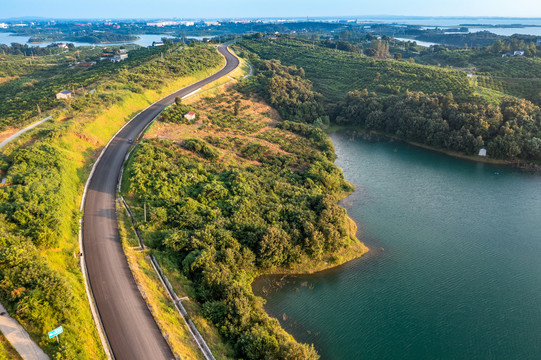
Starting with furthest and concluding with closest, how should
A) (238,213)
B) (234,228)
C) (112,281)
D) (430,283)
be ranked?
(238,213)
(234,228)
(430,283)
(112,281)

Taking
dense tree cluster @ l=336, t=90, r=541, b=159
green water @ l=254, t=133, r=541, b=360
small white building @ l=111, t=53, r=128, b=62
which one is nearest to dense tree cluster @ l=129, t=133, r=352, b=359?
green water @ l=254, t=133, r=541, b=360

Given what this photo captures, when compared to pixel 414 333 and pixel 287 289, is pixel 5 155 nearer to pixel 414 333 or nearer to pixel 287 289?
pixel 287 289

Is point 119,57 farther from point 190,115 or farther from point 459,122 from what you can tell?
point 459,122

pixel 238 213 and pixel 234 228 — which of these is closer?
pixel 234 228

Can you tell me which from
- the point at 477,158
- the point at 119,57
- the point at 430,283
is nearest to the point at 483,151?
the point at 477,158

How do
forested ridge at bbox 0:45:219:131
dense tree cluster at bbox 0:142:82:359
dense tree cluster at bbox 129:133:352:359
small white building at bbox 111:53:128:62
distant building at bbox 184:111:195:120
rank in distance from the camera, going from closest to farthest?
dense tree cluster at bbox 0:142:82:359
dense tree cluster at bbox 129:133:352:359
distant building at bbox 184:111:195:120
forested ridge at bbox 0:45:219:131
small white building at bbox 111:53:128:62

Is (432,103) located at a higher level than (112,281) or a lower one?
higher

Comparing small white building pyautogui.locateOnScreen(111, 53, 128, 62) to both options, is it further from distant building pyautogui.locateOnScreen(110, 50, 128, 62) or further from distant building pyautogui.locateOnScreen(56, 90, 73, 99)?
distant building pyautogui.locateOnScreen(56, 90, 73, 99)
